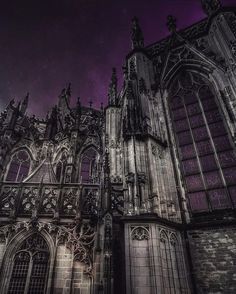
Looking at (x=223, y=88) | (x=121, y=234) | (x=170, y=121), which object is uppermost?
(x=223, y=88)

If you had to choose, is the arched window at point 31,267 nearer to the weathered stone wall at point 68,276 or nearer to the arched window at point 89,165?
the weathered stone wall at point 68,276

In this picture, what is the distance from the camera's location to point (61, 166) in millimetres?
15406

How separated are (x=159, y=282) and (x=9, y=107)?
1732cm

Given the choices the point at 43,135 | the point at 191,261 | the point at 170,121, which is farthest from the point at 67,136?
the point at 191,261

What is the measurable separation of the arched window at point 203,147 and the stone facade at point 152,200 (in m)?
0.04

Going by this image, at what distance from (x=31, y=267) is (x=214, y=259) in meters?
5.86

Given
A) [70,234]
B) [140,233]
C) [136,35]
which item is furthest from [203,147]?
[136,35]

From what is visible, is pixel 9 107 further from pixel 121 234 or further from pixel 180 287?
pixel 180 287

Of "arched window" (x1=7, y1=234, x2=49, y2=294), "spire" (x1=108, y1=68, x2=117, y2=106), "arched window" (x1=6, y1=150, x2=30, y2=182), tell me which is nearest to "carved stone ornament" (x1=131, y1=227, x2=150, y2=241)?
"arched window" (x1=7, y1=234, x2=49, y2=294)

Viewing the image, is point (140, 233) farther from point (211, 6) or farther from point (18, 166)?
point (211, 6)

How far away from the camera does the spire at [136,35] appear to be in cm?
1443

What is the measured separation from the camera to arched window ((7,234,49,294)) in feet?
24.3

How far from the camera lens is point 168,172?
9.31 metres

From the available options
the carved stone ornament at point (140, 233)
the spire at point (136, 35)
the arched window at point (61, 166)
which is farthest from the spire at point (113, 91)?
the carved stone ornament at point (140, 233)
